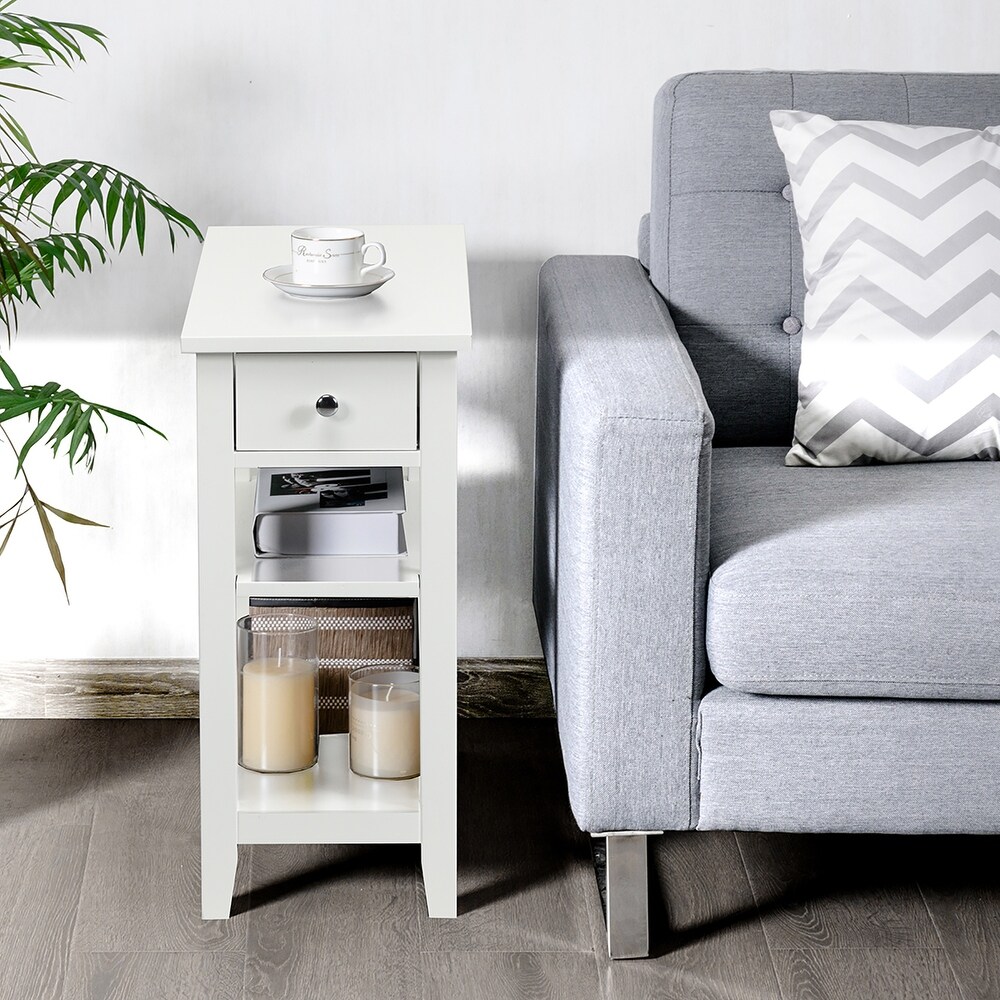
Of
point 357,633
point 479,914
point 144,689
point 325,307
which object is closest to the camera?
point 325,307

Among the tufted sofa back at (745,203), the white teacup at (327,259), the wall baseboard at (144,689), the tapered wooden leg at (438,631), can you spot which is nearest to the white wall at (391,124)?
the tufted sofa back at (745,203)

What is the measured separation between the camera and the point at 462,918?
4.90 ft

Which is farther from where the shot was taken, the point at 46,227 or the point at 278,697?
the point at 46,227

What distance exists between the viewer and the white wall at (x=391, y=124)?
1.83 m

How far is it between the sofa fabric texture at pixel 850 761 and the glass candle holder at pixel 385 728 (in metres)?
0.35

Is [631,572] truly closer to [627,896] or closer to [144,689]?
[627,896]

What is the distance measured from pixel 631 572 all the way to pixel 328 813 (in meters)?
0.46

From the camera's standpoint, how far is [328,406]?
1.34 m

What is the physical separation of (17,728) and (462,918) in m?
0.84

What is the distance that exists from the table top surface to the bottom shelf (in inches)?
20.8

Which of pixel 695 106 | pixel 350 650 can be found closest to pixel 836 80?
pixel 695 106

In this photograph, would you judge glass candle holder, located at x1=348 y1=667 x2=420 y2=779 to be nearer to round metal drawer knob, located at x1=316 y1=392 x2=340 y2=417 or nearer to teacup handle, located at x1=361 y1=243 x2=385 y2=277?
round metal drawer knob, located at x1=316 y1=392 x2=340 y2=417

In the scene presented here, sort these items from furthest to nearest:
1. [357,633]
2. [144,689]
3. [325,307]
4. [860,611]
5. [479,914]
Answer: [144,689]
[357,633]
[479,914]
[325,307]
[860,611]

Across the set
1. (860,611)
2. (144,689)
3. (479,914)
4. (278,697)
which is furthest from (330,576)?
(144,689)
